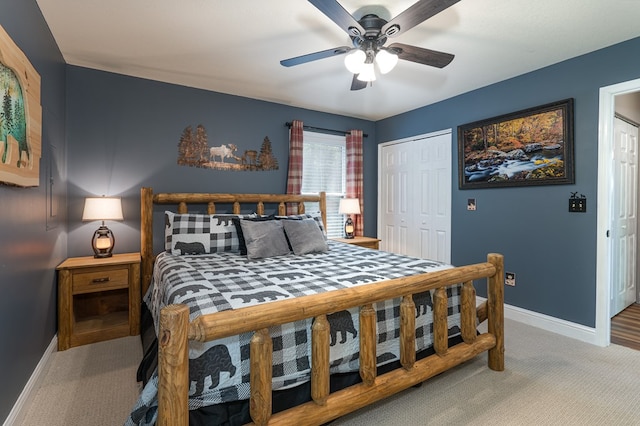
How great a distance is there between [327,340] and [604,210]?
266 centimetres

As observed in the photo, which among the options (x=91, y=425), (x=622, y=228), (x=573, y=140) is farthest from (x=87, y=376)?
(x=622, y=228)

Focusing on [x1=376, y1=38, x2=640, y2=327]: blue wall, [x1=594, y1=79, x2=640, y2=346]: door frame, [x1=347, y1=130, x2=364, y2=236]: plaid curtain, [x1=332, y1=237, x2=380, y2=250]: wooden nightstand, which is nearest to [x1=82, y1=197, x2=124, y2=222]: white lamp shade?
[x1=332, y1=237, x2=380, y2=250]: wooden nightstand

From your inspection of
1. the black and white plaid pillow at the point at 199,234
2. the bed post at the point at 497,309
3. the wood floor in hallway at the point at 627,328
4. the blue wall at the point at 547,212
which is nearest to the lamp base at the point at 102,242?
the black and white plaid pillow at the point at 199,234

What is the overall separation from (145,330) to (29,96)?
1763 millimetres

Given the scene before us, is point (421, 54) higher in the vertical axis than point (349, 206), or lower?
higher

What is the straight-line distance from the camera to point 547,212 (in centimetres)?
296

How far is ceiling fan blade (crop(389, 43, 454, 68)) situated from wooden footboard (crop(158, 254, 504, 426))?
4.58ft

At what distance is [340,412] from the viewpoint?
1.49 m

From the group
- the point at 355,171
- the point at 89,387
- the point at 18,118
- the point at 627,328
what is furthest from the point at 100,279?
the point at 627,328

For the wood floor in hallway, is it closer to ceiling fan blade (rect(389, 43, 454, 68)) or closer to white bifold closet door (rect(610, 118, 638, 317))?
white bifold closet door (rect(610, 118, 638, 317))

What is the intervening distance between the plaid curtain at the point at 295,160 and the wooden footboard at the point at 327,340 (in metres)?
2.42

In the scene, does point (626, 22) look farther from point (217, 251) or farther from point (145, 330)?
point (145, 330)

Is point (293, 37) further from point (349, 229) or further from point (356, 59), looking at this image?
point (349, 229)

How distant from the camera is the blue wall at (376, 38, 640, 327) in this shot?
8.70 ft
